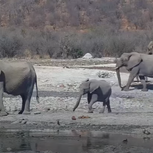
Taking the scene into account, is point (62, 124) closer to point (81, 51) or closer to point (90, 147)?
point (90, 147)

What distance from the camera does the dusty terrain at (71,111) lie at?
15352 mm

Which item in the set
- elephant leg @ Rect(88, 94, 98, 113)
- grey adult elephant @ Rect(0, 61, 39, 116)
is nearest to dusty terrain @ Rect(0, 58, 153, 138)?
elephant leg @ Rect(88, 94, 98, 113)

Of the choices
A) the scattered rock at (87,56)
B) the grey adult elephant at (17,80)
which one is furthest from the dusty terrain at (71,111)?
the scattered rock at (87,56)

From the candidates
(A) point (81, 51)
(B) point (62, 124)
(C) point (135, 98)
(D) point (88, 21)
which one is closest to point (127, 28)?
(D) point (88, 21)

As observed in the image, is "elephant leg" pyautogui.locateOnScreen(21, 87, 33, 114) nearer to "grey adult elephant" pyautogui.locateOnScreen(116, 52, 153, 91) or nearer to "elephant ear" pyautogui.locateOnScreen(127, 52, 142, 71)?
"grey adult elephant" pyautogui.locateOnScreen(116, 52, 153, 91)

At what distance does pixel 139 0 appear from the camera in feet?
269

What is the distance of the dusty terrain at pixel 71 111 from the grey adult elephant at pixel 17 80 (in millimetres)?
570

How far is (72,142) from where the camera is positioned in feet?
43.7

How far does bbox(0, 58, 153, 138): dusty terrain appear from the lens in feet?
50.4

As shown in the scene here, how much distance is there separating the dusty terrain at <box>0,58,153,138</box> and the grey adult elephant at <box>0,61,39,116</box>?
1.87ft

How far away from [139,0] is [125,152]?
71.4 metres

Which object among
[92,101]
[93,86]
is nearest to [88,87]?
[93,86]

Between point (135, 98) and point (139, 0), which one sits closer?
point (135, 98)

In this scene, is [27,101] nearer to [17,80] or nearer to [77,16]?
[17,80]
